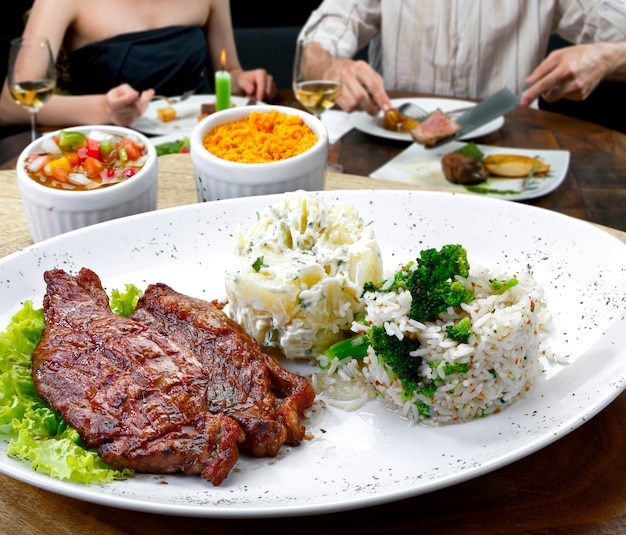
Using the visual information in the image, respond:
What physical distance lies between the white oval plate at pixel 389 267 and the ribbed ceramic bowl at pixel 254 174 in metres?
0.10

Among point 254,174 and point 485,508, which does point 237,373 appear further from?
point 254,174

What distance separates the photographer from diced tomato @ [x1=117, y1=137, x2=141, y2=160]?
2787 mm

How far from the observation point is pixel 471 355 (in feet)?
5.83

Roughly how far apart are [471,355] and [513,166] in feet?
7.09

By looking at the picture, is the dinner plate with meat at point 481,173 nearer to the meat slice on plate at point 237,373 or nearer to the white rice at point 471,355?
the white rice at point 471,355

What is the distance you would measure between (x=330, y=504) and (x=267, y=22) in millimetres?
7490

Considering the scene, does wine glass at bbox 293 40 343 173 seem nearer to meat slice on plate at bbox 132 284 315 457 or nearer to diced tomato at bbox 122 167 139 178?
diced tomato at bbox 122 167 139 178

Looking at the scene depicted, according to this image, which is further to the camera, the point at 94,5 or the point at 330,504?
the point at 94,5

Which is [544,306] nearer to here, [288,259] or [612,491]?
[612,491]

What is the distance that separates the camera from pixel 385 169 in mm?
3834

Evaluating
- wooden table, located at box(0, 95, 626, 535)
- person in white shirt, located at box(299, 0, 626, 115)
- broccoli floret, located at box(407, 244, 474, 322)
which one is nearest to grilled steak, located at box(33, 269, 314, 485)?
wooden table, located at box(0, 95, 626, 535)

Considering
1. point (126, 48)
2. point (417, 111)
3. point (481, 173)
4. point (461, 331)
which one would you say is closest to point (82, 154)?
point (461, 331)

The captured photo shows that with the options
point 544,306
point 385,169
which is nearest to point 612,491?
point 544,306

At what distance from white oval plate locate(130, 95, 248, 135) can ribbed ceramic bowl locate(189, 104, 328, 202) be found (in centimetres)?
144
